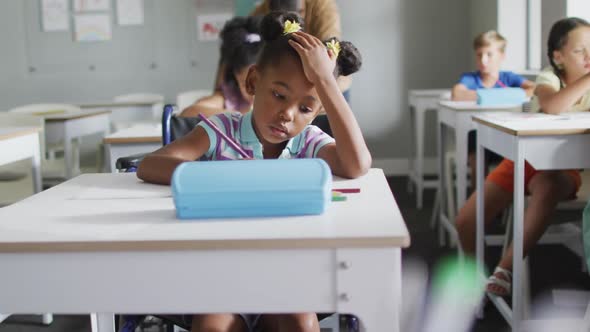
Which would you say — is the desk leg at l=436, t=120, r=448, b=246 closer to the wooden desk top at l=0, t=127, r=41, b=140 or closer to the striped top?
the wooden desk top at l=0, t=127, r=41, b=140

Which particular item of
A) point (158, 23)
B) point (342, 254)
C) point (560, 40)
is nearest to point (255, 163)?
point (342, 254)

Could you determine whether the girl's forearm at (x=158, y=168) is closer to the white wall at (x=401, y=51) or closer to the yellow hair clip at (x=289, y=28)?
the yellow hair clip at (x=289, y=28)

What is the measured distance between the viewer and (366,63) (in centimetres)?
592

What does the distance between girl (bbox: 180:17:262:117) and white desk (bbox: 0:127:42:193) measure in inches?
25.5

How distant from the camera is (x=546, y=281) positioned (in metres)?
→ 2.96

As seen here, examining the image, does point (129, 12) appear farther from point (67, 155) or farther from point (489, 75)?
point (489, 75)

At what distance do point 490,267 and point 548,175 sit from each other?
2.51 ft

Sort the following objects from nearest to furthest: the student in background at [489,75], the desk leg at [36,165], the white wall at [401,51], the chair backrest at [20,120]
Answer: the desk leg at [36,165] → the chair backrest at [20,120] → the student in background at [489,75] → the white wall at [401,51]

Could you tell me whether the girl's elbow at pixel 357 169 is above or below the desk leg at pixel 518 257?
above

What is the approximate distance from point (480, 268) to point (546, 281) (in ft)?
1.64

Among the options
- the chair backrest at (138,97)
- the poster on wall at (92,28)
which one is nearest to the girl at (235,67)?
the chair backrest at (138,97)

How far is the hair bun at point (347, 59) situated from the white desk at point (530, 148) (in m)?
0.74

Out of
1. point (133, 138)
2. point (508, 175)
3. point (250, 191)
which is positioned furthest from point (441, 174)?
point (250, 191)

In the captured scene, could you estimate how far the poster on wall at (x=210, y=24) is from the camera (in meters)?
6.17
